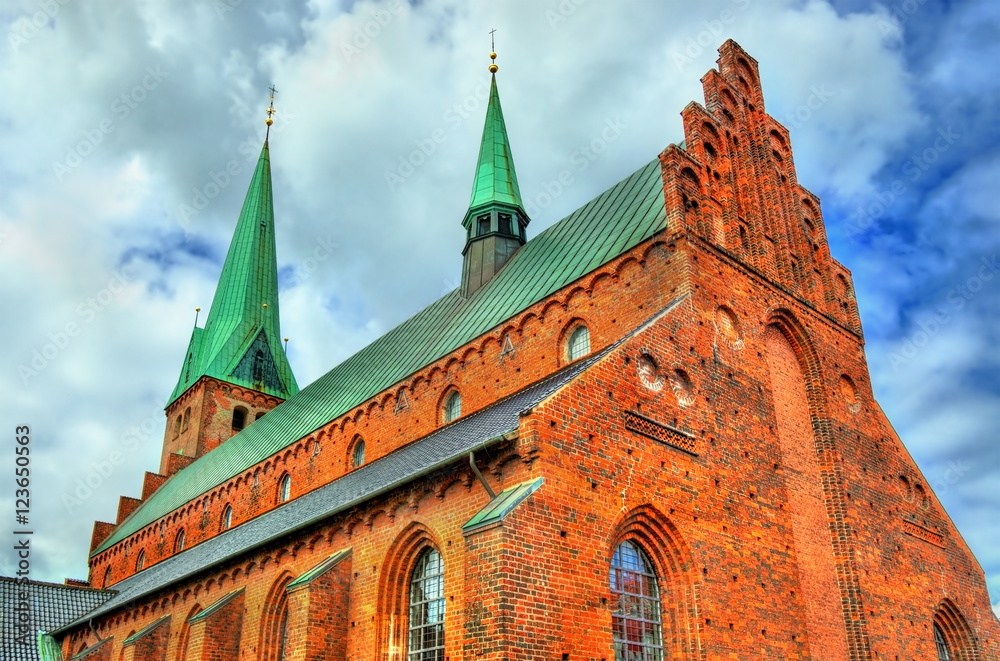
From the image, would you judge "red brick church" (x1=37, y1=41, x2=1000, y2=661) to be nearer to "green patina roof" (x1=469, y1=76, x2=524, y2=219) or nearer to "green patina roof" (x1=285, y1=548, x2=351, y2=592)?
"green patina roof" (x1=285, y1=548, x2=351, y2=592)

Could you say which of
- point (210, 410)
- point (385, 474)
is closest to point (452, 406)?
point (385, 474)

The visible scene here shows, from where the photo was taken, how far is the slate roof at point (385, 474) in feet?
48.1

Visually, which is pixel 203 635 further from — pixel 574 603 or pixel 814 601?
pixel 814 601

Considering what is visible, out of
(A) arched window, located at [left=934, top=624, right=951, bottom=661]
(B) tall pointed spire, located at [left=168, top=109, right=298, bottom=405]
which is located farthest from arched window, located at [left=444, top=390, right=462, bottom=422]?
(B) tall pointed spire, located at [left=168, top=109, right=298, bottom=405]

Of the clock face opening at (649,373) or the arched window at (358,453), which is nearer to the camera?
the clock face opening at (649,373)

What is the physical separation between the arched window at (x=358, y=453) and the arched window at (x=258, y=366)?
24.3 meters

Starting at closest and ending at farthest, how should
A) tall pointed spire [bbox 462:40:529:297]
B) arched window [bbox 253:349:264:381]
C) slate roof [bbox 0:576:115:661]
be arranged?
tall pointed spire [bbox 462:40:529:297], slate roof [bbox 0:576:115:661], arched window [bbox 253:349:264:381]

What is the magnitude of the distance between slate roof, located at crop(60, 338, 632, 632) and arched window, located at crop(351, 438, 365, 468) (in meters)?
0.92

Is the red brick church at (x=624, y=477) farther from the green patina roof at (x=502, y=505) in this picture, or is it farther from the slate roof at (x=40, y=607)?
the slate roof at (x=40, y=607)

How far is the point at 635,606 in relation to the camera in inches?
527

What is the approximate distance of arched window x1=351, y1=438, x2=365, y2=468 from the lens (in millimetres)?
25144

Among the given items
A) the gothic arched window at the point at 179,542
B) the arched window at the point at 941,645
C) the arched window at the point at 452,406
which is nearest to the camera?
the arched window at the point at 941,645

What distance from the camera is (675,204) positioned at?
56.7ft

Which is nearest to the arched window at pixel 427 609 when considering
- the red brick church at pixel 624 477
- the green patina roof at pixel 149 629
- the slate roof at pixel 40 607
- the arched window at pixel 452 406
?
the red brick church at pixel 624 477
